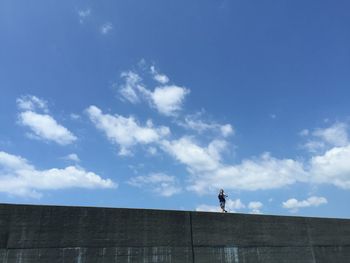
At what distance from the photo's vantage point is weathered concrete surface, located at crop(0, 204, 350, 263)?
10.6m

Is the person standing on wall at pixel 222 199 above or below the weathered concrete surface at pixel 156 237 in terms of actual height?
above

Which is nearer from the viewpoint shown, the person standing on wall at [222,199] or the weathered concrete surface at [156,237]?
the weathered concrete surface at [156,237]

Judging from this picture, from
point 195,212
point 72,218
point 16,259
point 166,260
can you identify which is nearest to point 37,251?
point 16,259

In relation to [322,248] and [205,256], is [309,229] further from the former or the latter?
[205,256]

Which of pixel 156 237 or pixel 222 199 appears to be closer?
pixel 156 237

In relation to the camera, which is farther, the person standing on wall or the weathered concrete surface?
the person standing on wall

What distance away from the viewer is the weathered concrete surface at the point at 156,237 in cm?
1065

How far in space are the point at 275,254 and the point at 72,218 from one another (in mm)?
7659

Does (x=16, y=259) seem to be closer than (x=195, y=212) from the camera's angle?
Result: Yes

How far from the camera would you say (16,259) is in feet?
33.8

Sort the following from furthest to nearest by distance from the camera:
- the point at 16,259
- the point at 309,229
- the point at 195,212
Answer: the point at 309,229 < the point at 195,212 < the point at 16,259

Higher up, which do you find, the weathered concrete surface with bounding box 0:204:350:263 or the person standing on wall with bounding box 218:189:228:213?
the person standing on wall with bounding box 218:189:228:213

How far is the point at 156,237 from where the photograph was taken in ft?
39.9

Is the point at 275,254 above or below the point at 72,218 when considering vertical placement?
below
